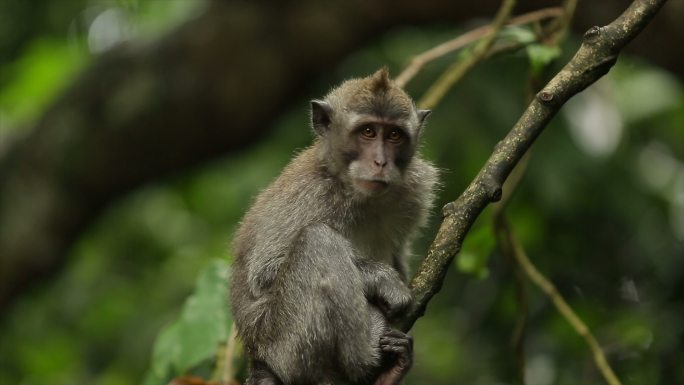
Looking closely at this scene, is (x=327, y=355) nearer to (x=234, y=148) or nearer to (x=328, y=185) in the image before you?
(x=328, y=185)

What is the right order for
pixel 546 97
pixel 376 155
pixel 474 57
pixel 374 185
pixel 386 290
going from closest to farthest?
pixel 546 97, pixel 386 290, pixel 374 185, pixel 376 155, pixel 474 57

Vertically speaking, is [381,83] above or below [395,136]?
above

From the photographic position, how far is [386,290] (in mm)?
5637

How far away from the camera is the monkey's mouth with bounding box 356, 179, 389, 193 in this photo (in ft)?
20.0

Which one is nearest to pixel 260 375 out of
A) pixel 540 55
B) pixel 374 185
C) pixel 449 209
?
pixel 374 185

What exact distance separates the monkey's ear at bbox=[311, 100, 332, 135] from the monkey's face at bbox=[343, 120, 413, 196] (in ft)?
1.18

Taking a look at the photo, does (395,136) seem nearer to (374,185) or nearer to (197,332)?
(374,185)

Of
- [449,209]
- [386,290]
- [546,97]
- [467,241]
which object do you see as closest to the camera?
[546,97]

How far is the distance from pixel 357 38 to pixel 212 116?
2.03 m

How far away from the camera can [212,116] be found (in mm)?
12422

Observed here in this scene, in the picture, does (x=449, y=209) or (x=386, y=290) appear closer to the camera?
(x=449, y=209)

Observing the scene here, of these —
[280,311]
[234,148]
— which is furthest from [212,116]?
[280,311]

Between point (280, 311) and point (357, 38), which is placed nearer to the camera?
point (280, 311)

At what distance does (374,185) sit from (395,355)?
1110mm
